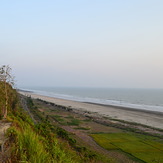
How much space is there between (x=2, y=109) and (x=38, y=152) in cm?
1951

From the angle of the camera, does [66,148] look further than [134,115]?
No

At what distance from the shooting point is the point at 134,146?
25.4 metres

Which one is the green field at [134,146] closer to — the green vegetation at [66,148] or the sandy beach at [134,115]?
the green vegetation at [66,148]

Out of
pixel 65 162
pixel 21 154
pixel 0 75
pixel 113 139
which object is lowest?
pixel 113 139

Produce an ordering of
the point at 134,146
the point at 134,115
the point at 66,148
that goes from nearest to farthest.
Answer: the point at 66,148 → the point at 134,146 → the point at 134,115

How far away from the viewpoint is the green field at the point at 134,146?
70.4 ft

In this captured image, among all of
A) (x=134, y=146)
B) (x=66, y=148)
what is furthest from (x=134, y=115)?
(x=66, y=148)

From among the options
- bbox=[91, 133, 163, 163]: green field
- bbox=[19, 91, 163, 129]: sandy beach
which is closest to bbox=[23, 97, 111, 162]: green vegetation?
bbox=[91, 133, 163, 163]: green field

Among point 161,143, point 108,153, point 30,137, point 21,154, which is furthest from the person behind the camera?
point 161,143

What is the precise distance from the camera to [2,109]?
24.1 m

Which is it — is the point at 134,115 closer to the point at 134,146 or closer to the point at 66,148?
the point at 134,146

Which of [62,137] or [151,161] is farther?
[62,137]

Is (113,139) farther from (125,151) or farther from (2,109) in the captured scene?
(2,109)

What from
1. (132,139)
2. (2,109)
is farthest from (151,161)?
(2,109)
